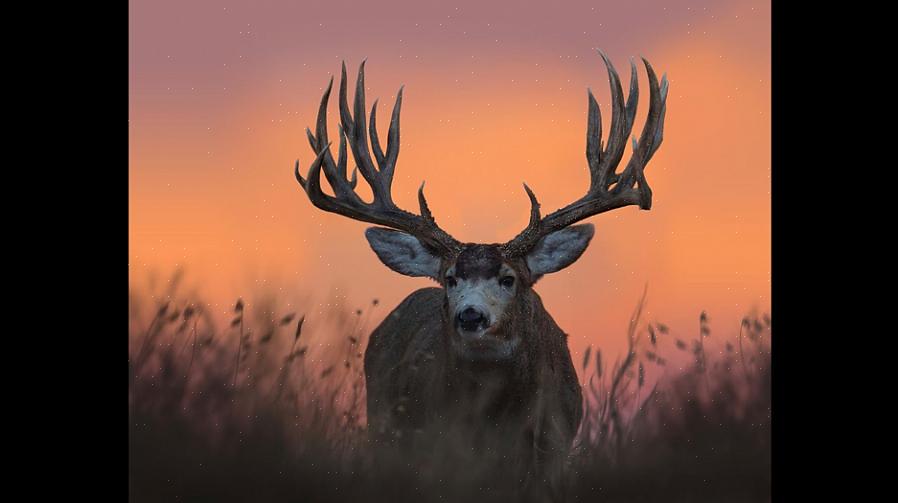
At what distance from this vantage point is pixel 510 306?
358 inches

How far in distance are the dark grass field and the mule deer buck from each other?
0.74ft

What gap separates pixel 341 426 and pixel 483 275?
119 cm

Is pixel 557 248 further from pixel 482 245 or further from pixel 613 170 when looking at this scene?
pixel 613 170

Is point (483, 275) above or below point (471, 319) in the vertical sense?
above

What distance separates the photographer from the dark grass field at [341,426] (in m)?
8.77

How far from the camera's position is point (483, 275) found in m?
9.12

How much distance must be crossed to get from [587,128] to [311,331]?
2138mm

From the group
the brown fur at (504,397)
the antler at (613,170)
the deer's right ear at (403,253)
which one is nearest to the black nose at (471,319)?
the brown fur at (504,397)

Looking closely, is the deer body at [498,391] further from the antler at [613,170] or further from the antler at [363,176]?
the antler at [363,176]

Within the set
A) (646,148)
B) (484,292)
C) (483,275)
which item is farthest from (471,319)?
(646,148)

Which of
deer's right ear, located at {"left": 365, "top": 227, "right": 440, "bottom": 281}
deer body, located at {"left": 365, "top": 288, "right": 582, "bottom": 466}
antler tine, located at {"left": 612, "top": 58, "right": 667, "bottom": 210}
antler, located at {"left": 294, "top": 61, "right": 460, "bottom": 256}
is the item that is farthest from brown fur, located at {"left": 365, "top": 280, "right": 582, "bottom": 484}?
antler tine, located at {"left": 612, "top": 58, "right": 667, "bottom": 210}

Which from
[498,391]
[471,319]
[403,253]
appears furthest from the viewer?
[403,253]

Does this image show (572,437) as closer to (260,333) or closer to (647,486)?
(647,486)

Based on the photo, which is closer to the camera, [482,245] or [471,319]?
[471,319]
